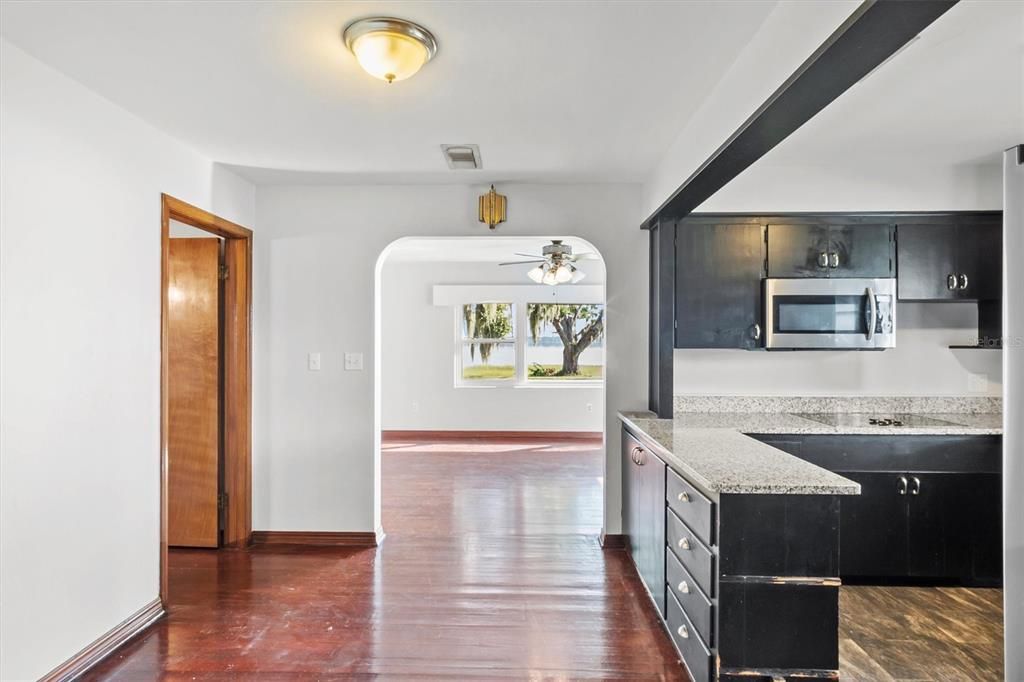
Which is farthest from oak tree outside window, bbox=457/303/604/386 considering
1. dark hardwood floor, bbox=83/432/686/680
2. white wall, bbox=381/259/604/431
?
dark hardwood floor, bbox=83/432/686/680

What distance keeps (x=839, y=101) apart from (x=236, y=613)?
3.68 meters

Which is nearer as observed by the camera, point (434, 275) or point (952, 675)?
point (952, 675)

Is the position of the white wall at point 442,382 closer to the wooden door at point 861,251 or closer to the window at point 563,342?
the window at point 563,342

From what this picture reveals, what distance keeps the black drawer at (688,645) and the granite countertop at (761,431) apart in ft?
1.88

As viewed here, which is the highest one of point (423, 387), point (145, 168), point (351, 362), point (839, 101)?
point (839, 101)

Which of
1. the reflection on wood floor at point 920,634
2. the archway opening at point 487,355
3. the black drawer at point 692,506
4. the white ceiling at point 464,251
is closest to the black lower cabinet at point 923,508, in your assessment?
the reflection on wood floor at point 920,634

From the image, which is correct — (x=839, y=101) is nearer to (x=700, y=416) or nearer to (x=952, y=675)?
(x=700, y=416)

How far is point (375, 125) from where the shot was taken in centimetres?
273

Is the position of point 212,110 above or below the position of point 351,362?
above

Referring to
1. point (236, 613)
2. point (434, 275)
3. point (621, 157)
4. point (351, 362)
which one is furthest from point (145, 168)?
point (434, 275)

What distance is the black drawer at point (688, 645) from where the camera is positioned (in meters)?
1.98

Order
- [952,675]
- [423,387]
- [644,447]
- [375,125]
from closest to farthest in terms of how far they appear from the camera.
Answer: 1. [952,675]
2. [375,125]
3. [644,447]
4. [423,387]

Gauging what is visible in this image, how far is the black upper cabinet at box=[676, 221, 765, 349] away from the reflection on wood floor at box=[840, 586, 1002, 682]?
152 centimetres

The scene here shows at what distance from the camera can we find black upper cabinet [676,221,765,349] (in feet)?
11.3
